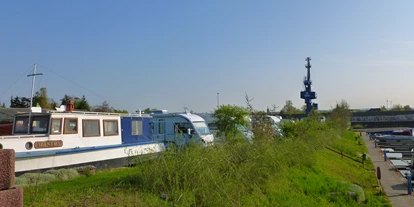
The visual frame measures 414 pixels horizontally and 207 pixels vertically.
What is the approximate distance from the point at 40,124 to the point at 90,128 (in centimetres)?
201

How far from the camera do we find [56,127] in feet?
45.3

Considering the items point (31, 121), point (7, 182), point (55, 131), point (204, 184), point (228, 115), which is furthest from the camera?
point (228, 115)

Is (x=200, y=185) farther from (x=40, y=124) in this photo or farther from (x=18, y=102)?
(x=18, y=102)

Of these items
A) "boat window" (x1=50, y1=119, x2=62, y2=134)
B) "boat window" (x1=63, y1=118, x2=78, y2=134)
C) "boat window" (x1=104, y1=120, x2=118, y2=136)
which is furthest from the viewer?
"boat window" (x1=104, y1=120, x2=118, y2=136)

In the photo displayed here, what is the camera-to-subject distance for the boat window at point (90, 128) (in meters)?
14.9

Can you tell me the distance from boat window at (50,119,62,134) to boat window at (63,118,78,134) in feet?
0.70

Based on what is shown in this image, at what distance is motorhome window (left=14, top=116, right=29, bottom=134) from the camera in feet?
47.2

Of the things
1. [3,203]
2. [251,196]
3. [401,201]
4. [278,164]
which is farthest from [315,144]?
[3,203]

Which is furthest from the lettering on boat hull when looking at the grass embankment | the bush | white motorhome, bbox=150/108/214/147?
white motorhome, bbox=150/108/214/147

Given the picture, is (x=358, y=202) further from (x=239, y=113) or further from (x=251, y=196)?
(x=239, y=113)

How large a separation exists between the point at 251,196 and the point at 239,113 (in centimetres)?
1624

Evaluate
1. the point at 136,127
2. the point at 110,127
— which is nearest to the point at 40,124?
the point at 110,127

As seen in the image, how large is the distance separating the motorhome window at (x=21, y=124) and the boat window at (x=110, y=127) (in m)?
3.21

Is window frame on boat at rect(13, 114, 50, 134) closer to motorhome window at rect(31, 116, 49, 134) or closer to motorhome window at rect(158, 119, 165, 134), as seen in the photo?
motorhome window at rect(31, 116, 49, 134)
